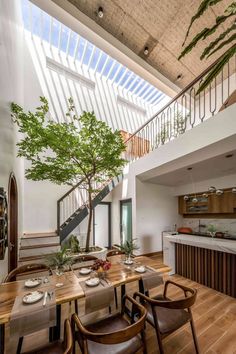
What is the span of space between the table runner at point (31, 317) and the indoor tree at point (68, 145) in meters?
2.51

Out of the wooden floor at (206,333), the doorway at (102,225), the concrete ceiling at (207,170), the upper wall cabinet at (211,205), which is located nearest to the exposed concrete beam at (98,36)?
the concrete ceiling at (207,170)

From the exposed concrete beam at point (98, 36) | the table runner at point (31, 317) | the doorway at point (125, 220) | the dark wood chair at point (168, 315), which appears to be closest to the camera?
the table runner at point (31, 317)

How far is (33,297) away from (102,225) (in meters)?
5.33

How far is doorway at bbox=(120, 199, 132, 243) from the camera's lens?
611 centimetres

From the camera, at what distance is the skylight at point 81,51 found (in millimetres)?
5855

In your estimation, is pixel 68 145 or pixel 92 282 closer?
pixel 92 282

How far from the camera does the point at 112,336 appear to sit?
49.4 inches

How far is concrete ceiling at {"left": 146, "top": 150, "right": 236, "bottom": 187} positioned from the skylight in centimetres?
Answer: 463

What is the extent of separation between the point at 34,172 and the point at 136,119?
274 inches

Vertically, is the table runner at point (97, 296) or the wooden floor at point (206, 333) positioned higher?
the table runner at point (97, 296)

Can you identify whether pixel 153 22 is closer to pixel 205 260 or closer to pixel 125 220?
pixel 205 260

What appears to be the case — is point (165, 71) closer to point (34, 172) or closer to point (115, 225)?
point (34, 172)

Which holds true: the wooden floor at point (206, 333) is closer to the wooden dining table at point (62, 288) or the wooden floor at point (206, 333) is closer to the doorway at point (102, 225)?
the wooden dining table at point (62, 288)

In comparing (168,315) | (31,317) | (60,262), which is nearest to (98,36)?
(60,262)
